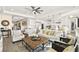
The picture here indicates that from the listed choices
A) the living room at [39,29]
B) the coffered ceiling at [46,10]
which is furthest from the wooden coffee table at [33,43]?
the coffered ceiling at [46,10]

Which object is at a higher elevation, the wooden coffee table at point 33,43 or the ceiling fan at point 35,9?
the ceiling fan at point 35,9

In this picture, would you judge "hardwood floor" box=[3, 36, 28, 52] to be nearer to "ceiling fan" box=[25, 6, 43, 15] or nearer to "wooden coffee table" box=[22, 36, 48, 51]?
"wooden coffee table" box=[22, 36, 48, 51]

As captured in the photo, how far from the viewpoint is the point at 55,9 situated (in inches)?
157

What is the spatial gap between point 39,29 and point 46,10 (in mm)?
420

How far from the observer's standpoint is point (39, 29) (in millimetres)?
3982

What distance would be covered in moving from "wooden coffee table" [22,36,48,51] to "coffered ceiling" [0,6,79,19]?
0.48 meters

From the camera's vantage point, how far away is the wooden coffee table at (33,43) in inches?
155

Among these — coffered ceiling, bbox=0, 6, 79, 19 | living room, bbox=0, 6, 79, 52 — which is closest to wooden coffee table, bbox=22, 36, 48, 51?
living room, bbox=0, 6, 79, 52

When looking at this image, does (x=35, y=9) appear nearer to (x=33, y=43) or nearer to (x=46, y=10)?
(x=46, y=10)

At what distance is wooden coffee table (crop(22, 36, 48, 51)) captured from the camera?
3.93m

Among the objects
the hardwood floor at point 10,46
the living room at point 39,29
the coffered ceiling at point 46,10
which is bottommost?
the hardwood floor at point 10,46

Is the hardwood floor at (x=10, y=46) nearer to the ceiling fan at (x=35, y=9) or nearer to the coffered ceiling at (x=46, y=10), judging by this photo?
the coffered ceiling at (x=46, y=10)
